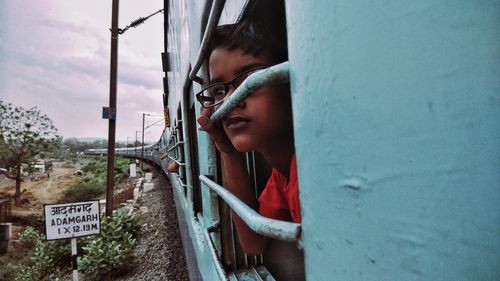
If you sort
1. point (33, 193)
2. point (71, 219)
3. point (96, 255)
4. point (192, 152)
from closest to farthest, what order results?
point (192, 152) < point (71, 219) < point (96, 255) < point (33, 193)

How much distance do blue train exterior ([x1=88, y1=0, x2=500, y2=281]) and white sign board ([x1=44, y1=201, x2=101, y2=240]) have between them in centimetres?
525

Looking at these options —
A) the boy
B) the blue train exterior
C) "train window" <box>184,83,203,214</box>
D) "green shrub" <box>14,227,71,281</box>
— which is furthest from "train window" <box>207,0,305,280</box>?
"green shrub" <box>14,227,71,281</box>

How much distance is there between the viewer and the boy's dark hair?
36.2 inches

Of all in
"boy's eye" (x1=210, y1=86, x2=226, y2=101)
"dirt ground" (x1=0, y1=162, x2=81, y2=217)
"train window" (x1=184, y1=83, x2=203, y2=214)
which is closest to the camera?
"boy's eye" (x1=210, y1=86, x2=226, y2=101)

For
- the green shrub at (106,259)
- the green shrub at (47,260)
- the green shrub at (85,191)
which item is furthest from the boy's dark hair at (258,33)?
the green shrub at (85,191)

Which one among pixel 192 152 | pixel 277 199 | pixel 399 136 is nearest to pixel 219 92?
pixel 277 199

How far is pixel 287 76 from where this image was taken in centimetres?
50

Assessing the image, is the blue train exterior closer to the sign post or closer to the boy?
the boy

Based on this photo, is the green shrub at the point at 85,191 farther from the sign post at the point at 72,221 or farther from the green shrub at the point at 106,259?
the sign post at the point at 72,221

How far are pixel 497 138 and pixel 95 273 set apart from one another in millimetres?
7145

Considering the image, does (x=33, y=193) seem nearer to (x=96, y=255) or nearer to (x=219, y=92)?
(x=96, y=255)

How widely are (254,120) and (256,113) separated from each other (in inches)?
0.9

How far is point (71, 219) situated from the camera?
465cm

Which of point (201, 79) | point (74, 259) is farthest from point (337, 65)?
point (74, 259)
